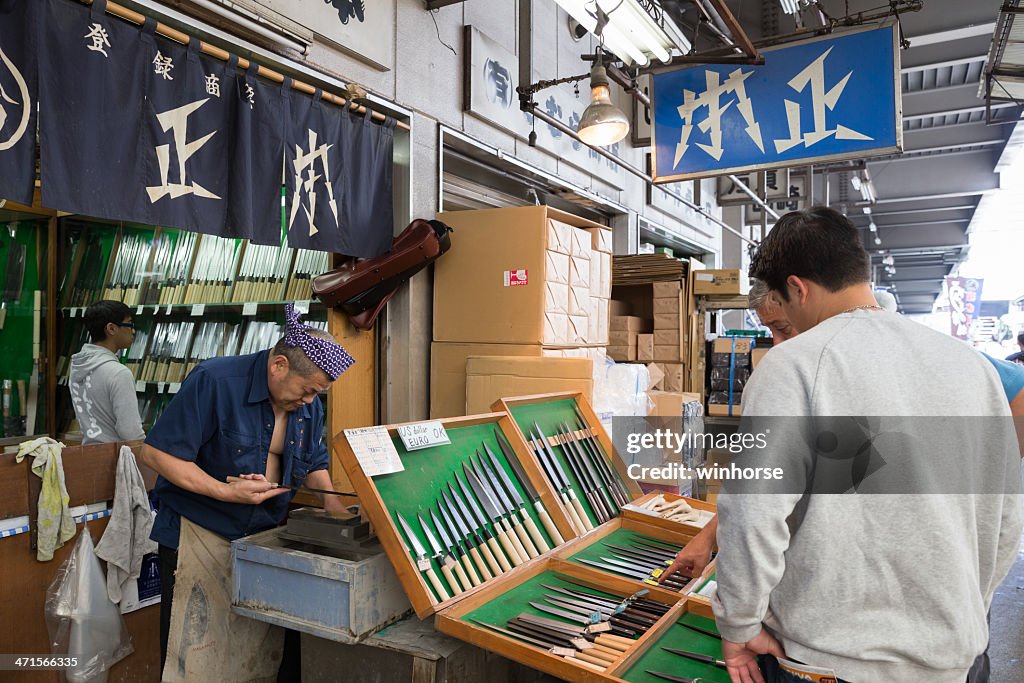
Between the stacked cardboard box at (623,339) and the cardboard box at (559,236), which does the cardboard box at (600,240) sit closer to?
the cardboard box at (559,236)

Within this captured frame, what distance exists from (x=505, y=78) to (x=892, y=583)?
4.62 meters

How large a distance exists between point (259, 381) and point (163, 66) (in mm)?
1483

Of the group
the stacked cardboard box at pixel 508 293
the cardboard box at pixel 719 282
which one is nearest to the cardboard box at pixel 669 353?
the cardboard box at pixel 719 282

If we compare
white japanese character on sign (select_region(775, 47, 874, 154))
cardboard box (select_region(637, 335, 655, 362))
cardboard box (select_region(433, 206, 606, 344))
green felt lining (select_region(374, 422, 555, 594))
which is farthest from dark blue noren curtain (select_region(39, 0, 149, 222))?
cardboard box (select_region(637, 335, 655, 362))

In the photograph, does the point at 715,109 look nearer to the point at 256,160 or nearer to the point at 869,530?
the point at 256,160

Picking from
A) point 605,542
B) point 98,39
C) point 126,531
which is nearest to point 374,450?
point 605,542

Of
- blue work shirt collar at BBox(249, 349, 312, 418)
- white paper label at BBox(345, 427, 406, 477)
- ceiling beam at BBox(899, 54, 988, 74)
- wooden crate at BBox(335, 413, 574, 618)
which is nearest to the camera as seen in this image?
wooden crate at BBox(335, 413, 574, 618)

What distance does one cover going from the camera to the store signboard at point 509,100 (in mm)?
4688

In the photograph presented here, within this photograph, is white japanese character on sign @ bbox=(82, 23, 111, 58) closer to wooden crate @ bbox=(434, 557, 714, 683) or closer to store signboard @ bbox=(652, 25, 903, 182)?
wooden crate @ bbox=(434, 557, 714, 683)

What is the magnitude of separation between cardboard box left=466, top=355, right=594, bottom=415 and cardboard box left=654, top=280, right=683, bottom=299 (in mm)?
3132

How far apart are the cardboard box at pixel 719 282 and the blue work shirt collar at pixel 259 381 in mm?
5151

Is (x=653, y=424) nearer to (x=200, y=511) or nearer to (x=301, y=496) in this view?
(x=301, y=496)

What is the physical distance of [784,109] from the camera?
424 centimetres

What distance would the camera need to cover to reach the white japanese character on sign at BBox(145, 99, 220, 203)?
276 centimetres
